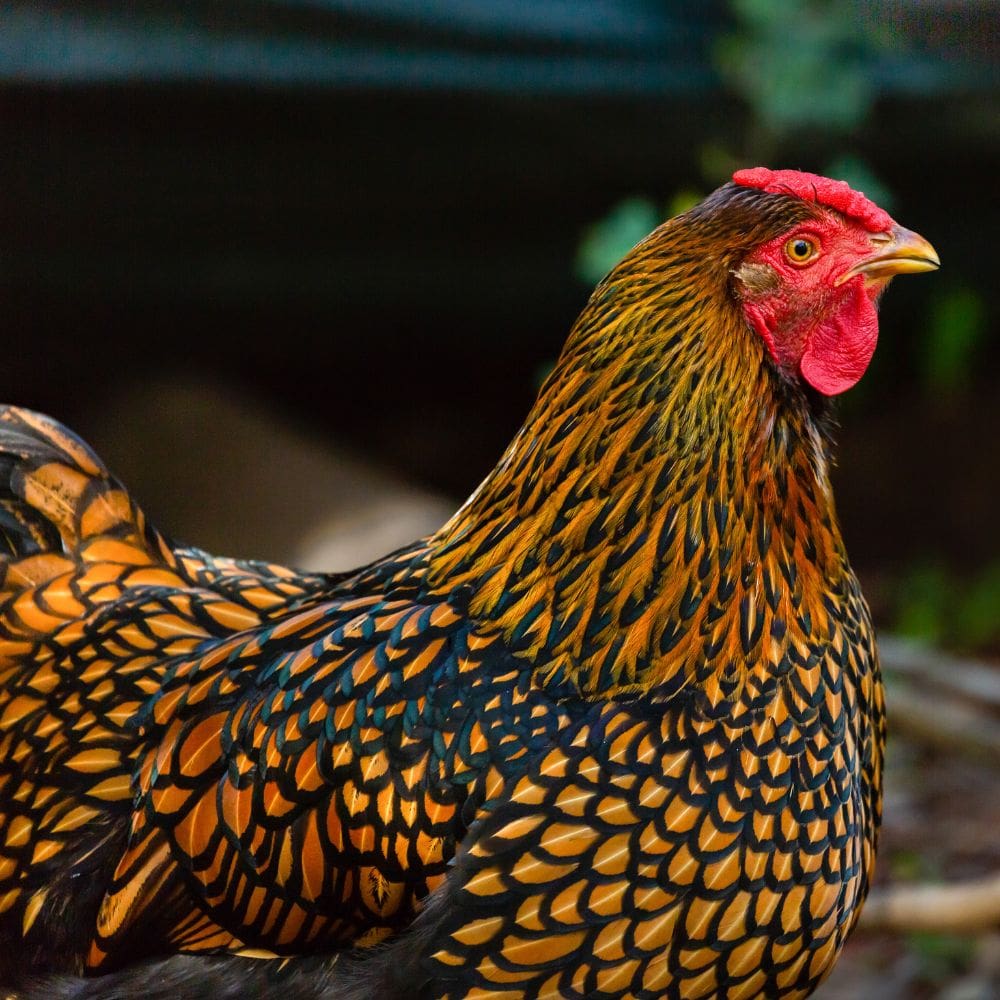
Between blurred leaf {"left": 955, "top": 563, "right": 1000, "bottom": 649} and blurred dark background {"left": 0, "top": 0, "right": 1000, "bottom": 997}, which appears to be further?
blurred leaf {"left": 955, "top": 563, "right": 1000, "bottom": 649}

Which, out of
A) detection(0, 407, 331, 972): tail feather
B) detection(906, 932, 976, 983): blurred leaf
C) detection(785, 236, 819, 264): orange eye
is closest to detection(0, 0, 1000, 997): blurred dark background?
detection(906, 932, 976, 983): blurred leaf

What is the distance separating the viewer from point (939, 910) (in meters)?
3.02

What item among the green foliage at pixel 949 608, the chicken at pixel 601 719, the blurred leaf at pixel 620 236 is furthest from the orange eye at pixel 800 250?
the green foliage at pixel 949 608

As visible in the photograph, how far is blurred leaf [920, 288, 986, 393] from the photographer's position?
17.7 feet

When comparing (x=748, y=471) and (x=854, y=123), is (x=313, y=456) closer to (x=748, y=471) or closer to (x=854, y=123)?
(x=854, y=123)

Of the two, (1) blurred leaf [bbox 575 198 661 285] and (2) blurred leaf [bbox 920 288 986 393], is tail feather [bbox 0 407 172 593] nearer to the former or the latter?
(1) blurred leaf [bbox 575 198 661 285]

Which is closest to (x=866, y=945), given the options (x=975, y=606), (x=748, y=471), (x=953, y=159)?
(x=975, y=606)

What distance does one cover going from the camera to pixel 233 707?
6.28 feet

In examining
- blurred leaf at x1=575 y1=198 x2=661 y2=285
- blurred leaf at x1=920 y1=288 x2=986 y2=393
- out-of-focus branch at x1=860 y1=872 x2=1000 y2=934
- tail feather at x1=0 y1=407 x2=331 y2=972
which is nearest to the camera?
tail feather at x1=0 y1=407 x2=331 y2=972

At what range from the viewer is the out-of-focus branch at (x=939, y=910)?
297 centimetres

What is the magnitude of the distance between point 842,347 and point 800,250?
141 mm

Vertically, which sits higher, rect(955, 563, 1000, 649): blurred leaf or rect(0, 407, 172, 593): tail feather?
rect(0, 407, 172, 593): tail feather

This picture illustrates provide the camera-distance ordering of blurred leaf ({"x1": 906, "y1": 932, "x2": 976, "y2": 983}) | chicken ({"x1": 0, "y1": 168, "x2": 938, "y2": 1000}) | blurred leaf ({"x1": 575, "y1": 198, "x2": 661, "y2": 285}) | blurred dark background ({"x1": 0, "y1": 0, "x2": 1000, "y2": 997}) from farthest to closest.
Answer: blurred dark background ({"x1": 0, "y1": 0, "x2": 1000, "y2": 997}), blurred leaf ({"x1": 906, "y1": 932, "x2": 976, "y2": 983}), blurred leaf ({"x1": 575, "y1": 198, "x2": 661, "y2": 285}), chicken ({"x1": 0, "y1": 168, "x2": 938, "y2": 1000})

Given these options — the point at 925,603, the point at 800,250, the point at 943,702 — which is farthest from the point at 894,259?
the point at 925,603
